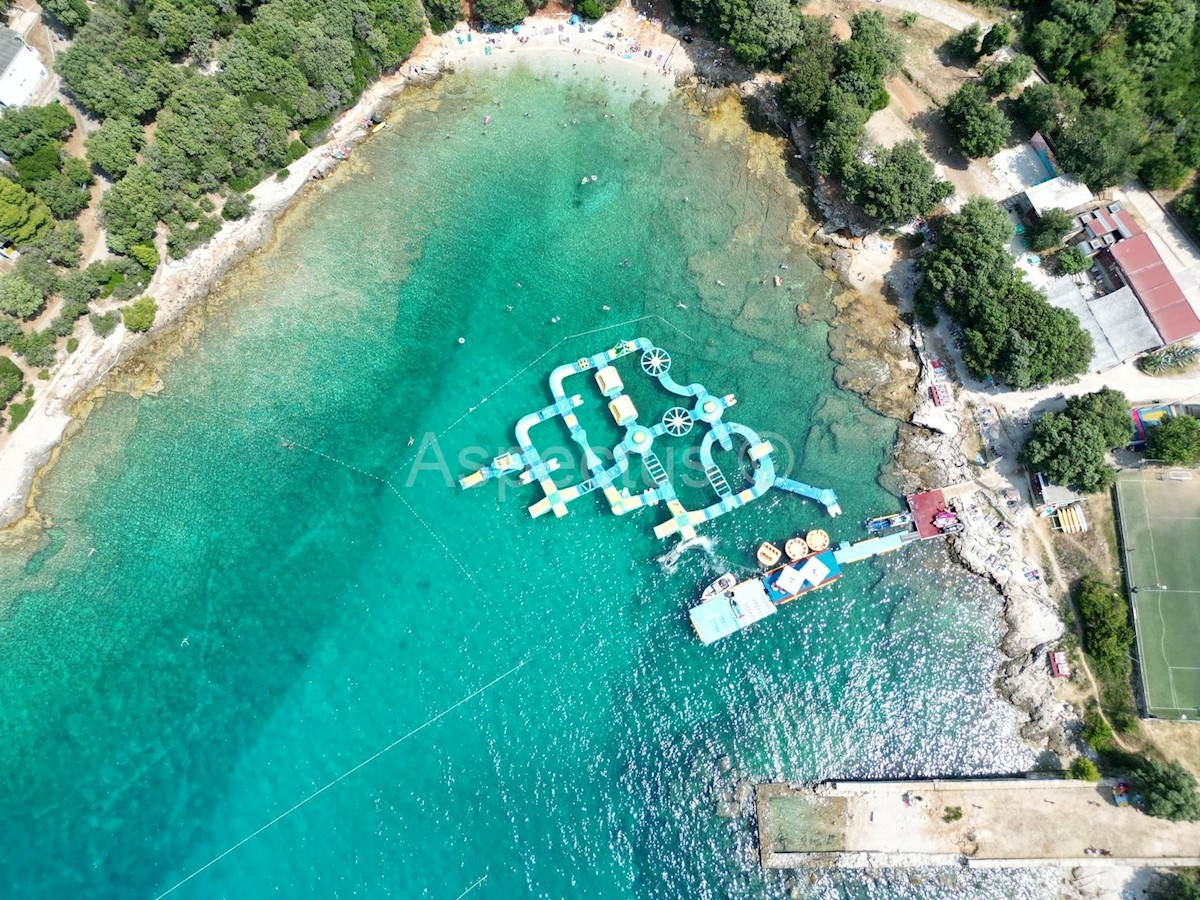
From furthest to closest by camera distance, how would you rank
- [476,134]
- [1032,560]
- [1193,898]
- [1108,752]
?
[476,134], [1032,560], [1108,752], [1193,898]

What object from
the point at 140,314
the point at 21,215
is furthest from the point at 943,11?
the point at 21,215

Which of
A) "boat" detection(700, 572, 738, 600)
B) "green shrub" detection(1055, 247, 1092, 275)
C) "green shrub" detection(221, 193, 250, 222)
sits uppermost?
"green shrub" detection(221, 193, 250, 222)

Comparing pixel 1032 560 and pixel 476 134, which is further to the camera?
pixel 476 134

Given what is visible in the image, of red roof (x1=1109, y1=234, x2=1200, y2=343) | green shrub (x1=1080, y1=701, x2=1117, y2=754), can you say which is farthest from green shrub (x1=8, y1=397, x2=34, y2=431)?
red roof (x1=1109, y1=234, x2=1200, y2=343)

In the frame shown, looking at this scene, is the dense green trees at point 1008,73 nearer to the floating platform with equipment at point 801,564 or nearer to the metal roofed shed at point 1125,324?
the metal roofed shed at point 1125,324

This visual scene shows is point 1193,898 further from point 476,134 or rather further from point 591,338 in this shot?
point 476,134

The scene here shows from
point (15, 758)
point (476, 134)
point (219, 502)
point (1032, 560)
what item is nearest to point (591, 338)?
point (476, 134)

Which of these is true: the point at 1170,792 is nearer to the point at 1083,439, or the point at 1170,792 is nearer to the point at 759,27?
the point at 1083,439

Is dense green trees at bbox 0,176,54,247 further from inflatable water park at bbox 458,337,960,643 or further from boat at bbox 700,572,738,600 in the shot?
boat at bbox 700,572,738,600
